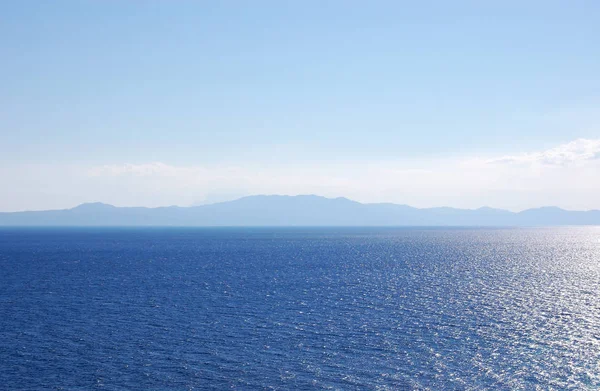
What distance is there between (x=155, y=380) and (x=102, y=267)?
9663cm

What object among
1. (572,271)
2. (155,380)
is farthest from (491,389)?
(572,271)

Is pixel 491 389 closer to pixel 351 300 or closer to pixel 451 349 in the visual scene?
pixel 451 349

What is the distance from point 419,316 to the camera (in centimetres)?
6831

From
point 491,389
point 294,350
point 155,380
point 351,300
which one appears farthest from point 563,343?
point 155,380

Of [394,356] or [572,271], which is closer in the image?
[394,356]

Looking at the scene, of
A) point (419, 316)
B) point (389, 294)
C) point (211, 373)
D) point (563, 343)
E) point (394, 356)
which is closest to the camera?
Result: point (211, 373)

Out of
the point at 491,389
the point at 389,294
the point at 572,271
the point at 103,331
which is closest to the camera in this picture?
the point at 491,389

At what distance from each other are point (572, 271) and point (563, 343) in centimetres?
8001

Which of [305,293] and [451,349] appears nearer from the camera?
[451,349]

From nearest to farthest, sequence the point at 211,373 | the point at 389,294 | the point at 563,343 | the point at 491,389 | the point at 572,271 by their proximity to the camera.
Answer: the point at 491,389 → the point at 211,373 → the point at 563,343 → the point at 389,294 → the point at 572,271

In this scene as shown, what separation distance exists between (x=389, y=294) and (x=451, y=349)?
114ft

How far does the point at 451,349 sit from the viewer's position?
5209cm

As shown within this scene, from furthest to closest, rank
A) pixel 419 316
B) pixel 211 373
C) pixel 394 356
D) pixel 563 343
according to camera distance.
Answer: pixel 419 316 < pixel 563 343 < pixel 394 356 < pixel 211 373

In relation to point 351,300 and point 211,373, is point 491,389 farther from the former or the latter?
point 351,300
